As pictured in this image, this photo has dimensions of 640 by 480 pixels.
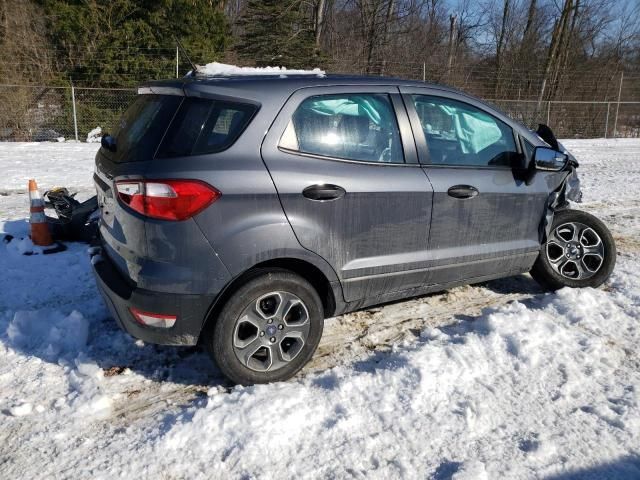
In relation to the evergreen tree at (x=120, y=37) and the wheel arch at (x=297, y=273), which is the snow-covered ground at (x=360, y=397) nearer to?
the wheel arch at (x=297, y=273)

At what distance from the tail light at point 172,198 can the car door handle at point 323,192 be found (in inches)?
22.3

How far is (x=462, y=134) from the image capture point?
388 cm

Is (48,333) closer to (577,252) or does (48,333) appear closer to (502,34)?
(577,252)

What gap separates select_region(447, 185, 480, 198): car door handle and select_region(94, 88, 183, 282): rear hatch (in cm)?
186

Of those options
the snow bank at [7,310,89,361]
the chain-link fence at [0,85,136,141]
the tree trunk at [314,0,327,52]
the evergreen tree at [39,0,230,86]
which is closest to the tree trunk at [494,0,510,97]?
the tree trunk at [314,0,327,52]

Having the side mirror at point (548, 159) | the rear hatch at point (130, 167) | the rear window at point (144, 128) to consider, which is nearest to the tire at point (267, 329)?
the rear hatch at point (130, 167)

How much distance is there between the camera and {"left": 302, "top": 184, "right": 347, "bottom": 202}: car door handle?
3.11m

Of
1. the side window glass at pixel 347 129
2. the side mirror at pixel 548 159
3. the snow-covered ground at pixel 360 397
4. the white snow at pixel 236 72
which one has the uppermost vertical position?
the white snow at pixel 236 72

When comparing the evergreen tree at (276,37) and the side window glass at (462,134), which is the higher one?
the evergreen tree at (276,37)

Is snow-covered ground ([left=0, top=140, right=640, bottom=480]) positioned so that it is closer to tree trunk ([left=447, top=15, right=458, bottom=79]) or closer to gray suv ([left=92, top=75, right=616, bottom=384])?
gray suv ([left=92, top=75, right=616, bottom=384])

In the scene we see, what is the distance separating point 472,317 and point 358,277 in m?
1.18

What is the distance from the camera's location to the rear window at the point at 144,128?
3.00 meters

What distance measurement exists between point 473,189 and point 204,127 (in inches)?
75.0

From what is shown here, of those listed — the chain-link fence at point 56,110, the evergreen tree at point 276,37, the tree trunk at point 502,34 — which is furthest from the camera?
the tree trunk at point 502,34
